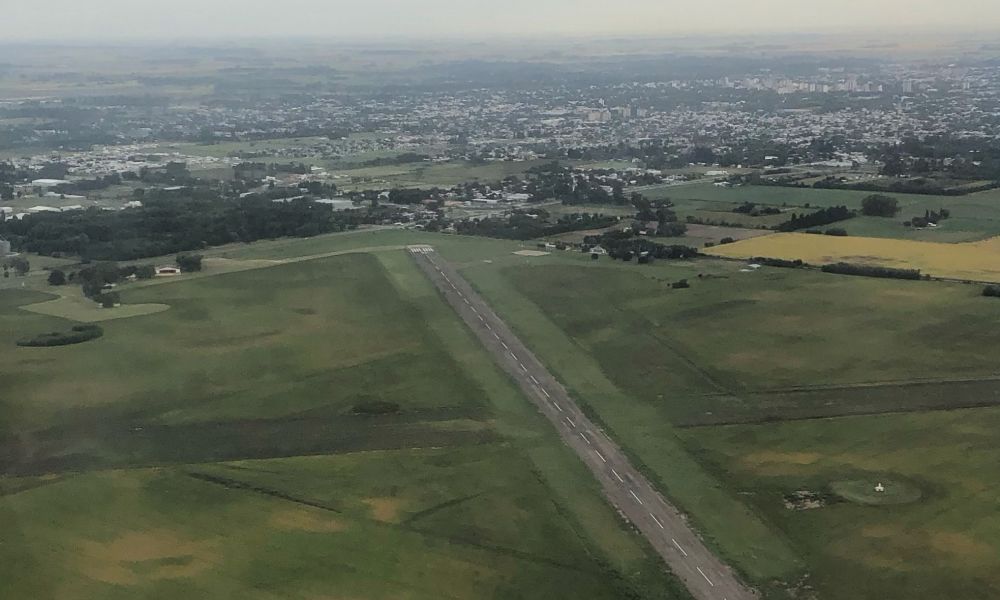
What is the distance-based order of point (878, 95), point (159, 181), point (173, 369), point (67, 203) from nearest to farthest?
point (173, 369) → point (67, 203) → point (159, 181) → point (878, 95)

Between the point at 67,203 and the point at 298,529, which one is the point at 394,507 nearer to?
the point at 298,529

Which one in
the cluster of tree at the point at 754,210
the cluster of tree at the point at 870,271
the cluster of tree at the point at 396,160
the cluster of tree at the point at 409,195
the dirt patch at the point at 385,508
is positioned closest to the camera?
the dirt patch at the point at 385,508

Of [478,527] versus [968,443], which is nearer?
[478,527]

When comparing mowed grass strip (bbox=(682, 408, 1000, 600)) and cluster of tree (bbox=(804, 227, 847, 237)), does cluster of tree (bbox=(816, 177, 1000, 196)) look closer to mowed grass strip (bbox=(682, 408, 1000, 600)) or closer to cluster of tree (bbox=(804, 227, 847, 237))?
cluster of tree (bbox=(804, 227, 847, 237))

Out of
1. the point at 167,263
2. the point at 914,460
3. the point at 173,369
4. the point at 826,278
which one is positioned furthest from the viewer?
the point at 167,263

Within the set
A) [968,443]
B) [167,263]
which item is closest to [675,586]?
[968,443]

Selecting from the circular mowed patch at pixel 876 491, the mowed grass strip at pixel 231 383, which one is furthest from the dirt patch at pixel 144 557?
the circular mowed patch at pixel 876 491

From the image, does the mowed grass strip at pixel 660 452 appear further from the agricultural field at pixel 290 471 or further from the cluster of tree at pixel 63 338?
the cluster of tree at pixel 63 338
